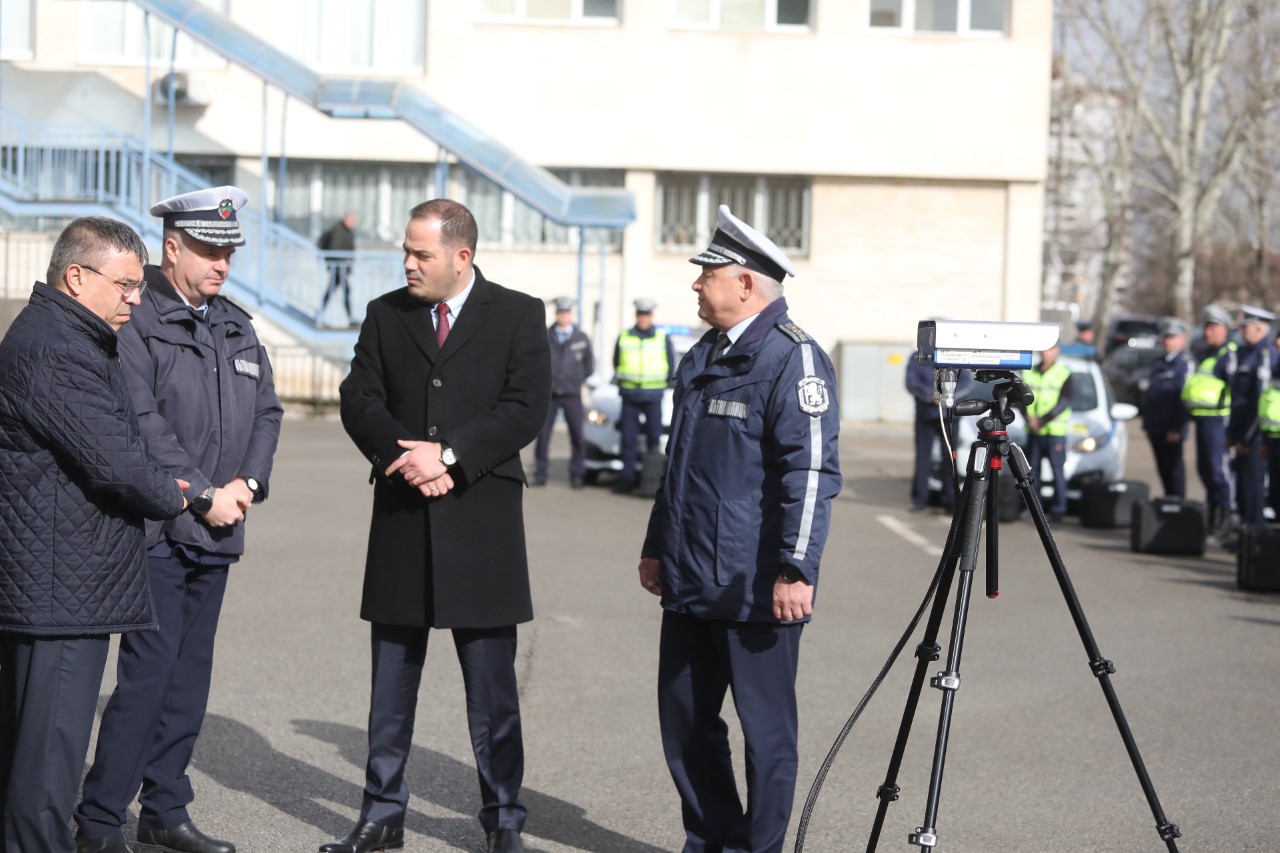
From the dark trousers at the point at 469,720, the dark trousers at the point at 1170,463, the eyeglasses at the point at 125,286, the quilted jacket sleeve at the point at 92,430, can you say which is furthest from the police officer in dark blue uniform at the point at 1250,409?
the quilted jacket sleeve at the point at 92,430

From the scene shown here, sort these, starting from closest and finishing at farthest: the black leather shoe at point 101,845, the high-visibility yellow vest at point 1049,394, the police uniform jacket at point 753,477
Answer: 1. the police uniform jacket at point 753,477
2. the black leather shoe at point 101,845
3. the high-visibility yellow vest at point 1049,394

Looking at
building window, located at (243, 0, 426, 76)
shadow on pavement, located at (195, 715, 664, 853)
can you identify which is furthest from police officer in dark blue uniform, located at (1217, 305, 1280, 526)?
building window, located at (243, 0, 426, 76)

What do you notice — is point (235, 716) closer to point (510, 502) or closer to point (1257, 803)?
point (510, 502)

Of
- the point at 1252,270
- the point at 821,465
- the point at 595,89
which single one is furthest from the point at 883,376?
the point at 1252,270

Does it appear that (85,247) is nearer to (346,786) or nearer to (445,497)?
(445,497)

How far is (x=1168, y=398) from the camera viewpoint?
15656mm

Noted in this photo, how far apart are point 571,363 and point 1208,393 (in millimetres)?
6122

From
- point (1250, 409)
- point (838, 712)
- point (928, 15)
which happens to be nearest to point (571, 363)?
point (1250, 409)

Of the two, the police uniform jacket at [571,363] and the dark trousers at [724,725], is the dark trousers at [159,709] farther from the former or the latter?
the police uniform jacket at [571,363]

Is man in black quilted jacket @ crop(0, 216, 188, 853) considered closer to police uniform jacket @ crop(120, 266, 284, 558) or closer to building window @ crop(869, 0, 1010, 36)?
police uniform jacket @ crop(120, 266, 284, 558)

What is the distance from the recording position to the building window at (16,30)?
28016 mm

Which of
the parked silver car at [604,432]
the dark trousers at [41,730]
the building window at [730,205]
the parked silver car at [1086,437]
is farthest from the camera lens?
Answer: the building window at [730,205]

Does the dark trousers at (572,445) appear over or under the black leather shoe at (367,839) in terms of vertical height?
over

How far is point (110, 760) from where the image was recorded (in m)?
5.23
